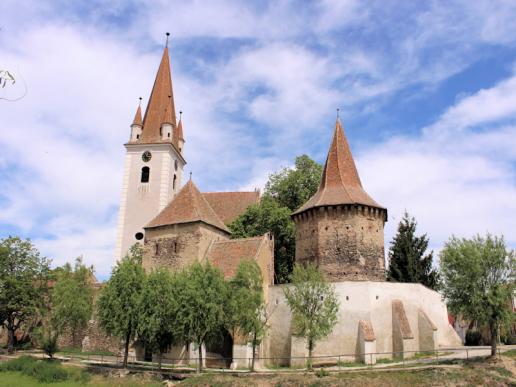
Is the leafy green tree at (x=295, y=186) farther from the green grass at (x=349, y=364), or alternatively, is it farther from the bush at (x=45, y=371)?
the bush at (x=45, y=371)

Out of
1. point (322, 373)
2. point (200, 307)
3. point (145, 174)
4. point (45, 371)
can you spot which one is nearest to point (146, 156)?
point (145, 174)

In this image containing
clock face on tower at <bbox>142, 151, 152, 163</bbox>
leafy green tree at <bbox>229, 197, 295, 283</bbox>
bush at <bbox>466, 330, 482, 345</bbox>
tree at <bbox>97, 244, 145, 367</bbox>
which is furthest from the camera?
clock face on tower at <bbox>142, 151, 152, 163</bbox>

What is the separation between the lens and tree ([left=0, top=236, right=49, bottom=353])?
116 ft

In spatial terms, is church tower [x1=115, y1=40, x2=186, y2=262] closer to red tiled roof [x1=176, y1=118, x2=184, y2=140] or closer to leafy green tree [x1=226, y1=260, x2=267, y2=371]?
red tiled roof [x1=176, y1=118, x2=184, y2=140]

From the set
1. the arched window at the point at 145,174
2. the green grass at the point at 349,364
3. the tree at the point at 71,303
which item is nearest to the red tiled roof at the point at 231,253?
the green grass at the point at 349,364

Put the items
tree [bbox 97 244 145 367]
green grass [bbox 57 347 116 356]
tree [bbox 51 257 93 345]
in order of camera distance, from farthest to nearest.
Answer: green grass [bbox 57 347 116 356] → tree [bbox 51 257 93 345] → tree [bbox 97 244 145 367]

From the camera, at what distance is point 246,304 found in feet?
82.9

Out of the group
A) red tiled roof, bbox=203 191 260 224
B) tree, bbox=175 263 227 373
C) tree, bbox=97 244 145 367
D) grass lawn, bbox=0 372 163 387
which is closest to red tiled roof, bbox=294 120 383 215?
tree, bbox=175 263 227 373

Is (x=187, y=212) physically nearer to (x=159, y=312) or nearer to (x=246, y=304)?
(x=159, y=312)

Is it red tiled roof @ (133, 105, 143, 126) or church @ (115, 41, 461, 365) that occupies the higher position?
red tiled roof @ (133, 105, 143, 126)

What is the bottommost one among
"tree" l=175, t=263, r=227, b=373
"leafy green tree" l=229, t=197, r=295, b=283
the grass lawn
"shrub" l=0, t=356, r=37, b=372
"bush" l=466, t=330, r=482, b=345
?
the grass lawn

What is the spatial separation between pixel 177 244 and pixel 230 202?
14528 millimetres

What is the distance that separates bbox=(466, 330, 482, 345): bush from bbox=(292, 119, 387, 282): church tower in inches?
373

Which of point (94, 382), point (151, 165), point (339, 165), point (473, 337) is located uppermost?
point (151, 165)
